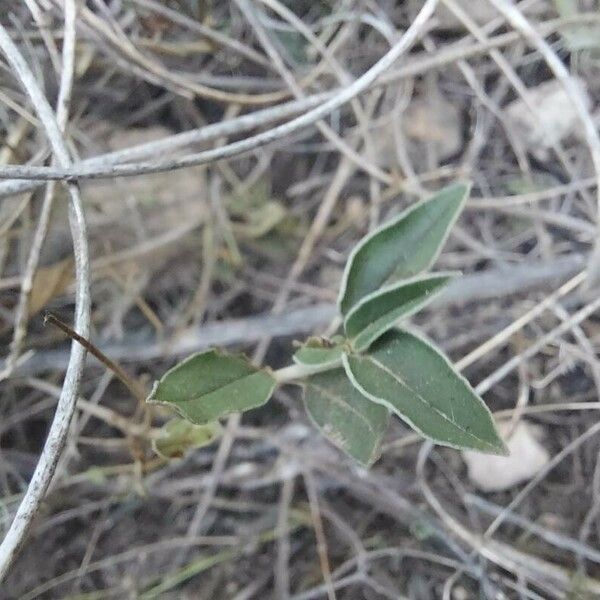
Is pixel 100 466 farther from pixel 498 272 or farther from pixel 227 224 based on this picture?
pixel 498 272

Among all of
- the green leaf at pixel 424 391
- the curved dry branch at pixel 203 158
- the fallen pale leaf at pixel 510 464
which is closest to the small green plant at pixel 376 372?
the green leaf at pixel 424 391

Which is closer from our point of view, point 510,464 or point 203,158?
point 203,158

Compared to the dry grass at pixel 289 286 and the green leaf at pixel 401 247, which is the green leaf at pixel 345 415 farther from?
the dry grass at pixel 289 286

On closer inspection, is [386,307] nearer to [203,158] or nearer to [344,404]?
[344,404]

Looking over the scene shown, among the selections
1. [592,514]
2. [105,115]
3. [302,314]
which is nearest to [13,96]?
[105,115]

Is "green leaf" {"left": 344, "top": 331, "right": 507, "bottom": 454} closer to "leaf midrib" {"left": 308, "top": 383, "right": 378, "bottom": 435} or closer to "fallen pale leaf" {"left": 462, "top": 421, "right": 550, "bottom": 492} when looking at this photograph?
"leaf midrib" {"left": 308, "top": 383, "right": 378, "bottom": 435}

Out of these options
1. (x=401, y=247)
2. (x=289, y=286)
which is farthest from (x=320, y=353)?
(x=289, y=286)

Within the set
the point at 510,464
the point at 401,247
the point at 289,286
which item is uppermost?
the point at 401,247

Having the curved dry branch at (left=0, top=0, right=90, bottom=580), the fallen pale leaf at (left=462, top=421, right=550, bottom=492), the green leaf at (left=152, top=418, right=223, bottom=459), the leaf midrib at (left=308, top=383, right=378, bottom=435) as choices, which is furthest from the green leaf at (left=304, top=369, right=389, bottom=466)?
the fallen pale leaf at (left=462, top=421, right=550, bottom=492)
